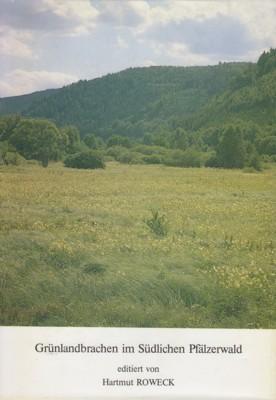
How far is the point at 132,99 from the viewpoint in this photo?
9.59 metres

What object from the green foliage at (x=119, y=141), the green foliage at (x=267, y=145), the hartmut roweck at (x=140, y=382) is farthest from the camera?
the green foliage at (x=119, y=141)

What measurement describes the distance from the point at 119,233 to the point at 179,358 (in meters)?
1.86

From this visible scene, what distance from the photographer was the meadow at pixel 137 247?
823cm

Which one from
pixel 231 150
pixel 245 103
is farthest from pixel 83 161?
pixel 245 103

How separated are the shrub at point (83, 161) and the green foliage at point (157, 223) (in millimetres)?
1137

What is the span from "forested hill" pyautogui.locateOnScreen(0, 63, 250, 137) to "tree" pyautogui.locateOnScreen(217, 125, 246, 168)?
2.01 ft

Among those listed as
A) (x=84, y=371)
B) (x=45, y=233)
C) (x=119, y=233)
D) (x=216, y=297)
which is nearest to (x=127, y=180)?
(x=119, y=233)

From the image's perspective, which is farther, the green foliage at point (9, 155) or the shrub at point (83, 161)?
the shrub at point (83, 161)

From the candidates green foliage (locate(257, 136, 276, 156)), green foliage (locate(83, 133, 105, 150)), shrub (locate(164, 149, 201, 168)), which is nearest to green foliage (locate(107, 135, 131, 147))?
green foliage (locate(83, 133, 105, 150))

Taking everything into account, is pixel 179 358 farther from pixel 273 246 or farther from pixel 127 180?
pixel 127 180

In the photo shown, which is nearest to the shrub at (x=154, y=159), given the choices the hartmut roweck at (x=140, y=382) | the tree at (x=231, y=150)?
the tree at (x=231, y=150)

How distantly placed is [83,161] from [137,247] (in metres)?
1.55

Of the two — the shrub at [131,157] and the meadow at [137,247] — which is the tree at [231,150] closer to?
the meadow at [137,247]

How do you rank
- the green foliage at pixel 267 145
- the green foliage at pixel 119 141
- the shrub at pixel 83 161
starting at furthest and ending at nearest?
1. the green foliage at pixel 119 141
2. the shrub at pixel 83 161
3. the green foliage at pixel 267 145
